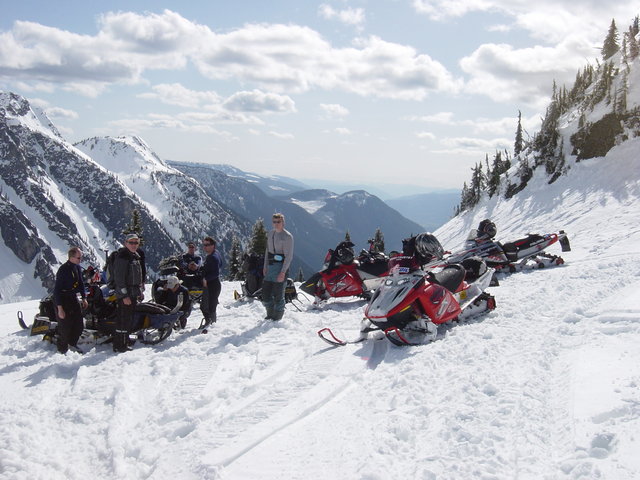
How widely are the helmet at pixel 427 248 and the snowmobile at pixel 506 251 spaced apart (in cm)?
499

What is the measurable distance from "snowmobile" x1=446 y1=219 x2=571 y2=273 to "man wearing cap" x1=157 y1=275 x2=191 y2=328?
6.94 m

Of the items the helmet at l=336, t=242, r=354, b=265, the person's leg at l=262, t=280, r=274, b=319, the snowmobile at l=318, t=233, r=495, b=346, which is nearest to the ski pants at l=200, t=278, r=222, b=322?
the person's leg at l=262, t=280, r=274, b=319

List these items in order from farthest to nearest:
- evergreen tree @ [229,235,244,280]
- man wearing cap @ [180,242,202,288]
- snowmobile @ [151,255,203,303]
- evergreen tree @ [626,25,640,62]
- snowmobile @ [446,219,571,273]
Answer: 1. evergreen tree @ [229,235,244,280]
2. evergreen tree @ [626,25,640,62]
3. snowmobile @ [446,219,571,273]
4. man wearing cap @ [180,242,202,288]
5. snowmobile @ [151,255,203,303]

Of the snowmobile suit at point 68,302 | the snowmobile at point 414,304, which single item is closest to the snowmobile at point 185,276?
the snowmobile suit at point 68,302

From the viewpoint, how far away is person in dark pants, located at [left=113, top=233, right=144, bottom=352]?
296 inches

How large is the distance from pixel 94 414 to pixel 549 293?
324 inches

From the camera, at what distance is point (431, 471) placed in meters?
3.58

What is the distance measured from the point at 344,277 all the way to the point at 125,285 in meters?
5.13

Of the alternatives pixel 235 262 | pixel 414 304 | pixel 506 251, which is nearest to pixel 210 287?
pixel 414 304

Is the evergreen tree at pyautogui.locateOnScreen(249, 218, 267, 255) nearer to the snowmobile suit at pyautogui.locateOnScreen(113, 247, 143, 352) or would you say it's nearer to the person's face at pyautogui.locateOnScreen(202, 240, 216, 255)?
the person's face at pyautogui.locateOnScreen(202, 240, 216, 255)

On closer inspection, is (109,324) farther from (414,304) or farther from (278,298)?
(414,304)

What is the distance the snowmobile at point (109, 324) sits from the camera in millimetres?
8008

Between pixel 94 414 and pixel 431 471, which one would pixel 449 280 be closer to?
pixel 431 471

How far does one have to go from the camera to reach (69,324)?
7707 mm
